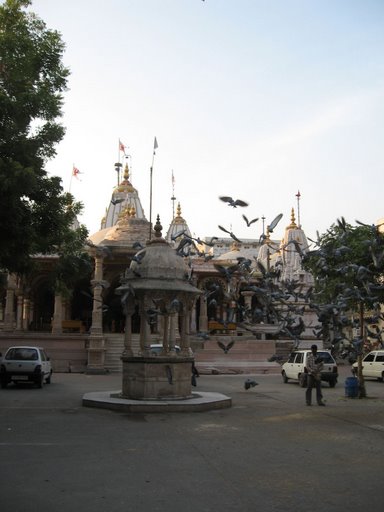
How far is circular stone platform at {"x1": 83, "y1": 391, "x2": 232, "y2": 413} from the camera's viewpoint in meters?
12.8

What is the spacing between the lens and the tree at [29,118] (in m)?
13.4

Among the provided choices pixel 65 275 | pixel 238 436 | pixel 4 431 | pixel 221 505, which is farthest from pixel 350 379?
pixel 221 505

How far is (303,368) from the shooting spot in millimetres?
21969

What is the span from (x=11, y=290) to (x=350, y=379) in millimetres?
24317

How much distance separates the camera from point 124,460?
7.48 metres

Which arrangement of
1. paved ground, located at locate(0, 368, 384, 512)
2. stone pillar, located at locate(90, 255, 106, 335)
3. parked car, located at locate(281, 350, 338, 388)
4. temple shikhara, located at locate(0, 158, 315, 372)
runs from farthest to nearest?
stone pillar, located at locate(90, 255, 106, 335) < parked car, located at locate(281, 350, 338, 388) < temple shikhara, located at locate(0, 158, 315, 372) < paved ground, located at locate(0, 368, 384, 512)

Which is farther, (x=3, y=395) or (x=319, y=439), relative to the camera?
(x=3, y=395)

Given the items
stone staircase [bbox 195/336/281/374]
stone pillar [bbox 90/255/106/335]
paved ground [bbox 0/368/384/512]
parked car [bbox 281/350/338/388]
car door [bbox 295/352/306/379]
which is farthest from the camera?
stone pillar [bbox 90/255/106/335]

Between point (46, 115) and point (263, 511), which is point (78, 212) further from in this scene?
point (263, 511)

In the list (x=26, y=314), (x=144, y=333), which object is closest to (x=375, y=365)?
(x=144, y=333)

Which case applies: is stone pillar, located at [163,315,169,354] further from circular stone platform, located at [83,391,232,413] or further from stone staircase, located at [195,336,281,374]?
stone staircase, located at [195,336,281,374]

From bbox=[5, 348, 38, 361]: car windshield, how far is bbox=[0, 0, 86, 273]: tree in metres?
5.39

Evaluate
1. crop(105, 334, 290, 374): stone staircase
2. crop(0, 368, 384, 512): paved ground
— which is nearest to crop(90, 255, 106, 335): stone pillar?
crop(105, 334, 290, 374): stone staircase

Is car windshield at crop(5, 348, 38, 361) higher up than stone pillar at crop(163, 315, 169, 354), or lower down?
lower down
